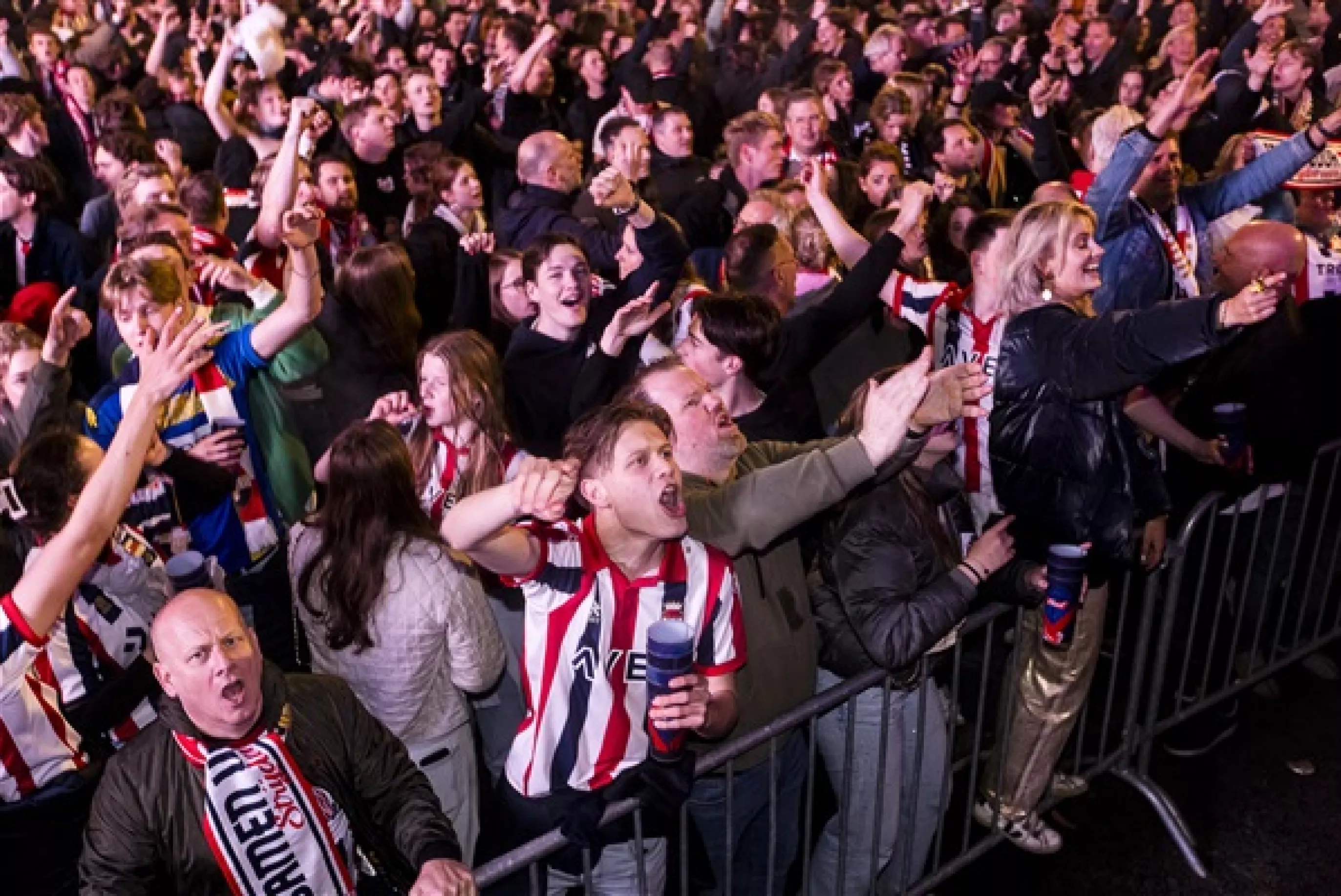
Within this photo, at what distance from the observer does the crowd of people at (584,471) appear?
2.91m

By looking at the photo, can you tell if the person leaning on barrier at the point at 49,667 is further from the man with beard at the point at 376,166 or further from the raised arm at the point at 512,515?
the man with beard at the point at 376,166

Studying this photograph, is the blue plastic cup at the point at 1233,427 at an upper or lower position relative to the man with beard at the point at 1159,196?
lower

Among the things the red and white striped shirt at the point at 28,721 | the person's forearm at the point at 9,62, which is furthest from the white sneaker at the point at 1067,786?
the person's forearm at the point at 9,62

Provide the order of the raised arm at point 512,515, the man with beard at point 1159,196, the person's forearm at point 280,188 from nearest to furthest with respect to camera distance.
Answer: the raised arm at point 512,515 → the man with beard at point 1159,196 → the person's forearm at point 280,188

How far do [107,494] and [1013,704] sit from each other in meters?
2.75

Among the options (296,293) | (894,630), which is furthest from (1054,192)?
(296,293)

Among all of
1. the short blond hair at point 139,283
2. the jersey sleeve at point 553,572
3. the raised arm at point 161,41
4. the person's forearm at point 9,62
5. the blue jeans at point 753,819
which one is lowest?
the blue jeans at point 753,819

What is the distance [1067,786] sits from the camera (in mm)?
4414

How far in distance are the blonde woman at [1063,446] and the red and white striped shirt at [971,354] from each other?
121mm

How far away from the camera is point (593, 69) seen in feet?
33.1

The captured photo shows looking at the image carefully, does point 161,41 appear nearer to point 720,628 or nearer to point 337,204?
point 337,204

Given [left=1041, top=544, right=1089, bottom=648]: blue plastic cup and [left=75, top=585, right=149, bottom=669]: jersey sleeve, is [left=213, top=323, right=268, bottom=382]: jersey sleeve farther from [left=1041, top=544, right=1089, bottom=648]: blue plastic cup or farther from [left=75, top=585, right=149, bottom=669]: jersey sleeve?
[left=1041, top=544, right=1089, bottom=648]: blue plastic cup

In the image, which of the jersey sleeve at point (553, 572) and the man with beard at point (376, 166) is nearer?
the jersey sleeve at point (553, 572)

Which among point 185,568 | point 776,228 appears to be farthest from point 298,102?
point 185,568
